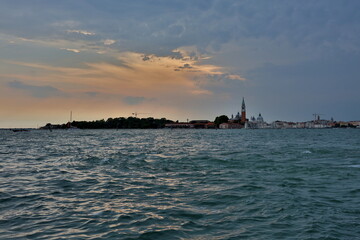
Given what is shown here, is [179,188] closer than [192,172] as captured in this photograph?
Yes

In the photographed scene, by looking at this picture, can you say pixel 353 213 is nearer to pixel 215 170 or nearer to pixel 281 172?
pixel 281 172

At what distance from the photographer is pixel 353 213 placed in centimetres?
1204

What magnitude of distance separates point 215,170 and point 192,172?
2198 millimetres

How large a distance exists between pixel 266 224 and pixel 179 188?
23.6 feet

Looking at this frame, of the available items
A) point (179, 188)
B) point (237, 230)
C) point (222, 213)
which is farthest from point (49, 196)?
point (237, 230)

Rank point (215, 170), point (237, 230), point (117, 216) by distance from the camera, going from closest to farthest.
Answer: point (237, 230) < point (117, 216) < point (215, 170)

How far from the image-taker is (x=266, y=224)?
10.8 metres

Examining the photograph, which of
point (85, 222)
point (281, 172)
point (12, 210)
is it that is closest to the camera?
point (85, 222)

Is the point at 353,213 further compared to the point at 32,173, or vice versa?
the point at 32,173

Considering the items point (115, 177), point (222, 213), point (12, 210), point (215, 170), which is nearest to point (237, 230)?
point (222, 213)

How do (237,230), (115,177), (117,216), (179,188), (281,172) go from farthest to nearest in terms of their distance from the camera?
1. (281,172)
2. (115,177)
3. (179,188)
4. (117,216)
5. (237,230)

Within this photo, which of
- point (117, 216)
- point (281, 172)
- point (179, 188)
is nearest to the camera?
point (117, 216)

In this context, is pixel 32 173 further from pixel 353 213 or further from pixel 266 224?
pixel 353 213

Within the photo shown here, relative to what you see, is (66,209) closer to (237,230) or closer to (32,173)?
(237,230)
